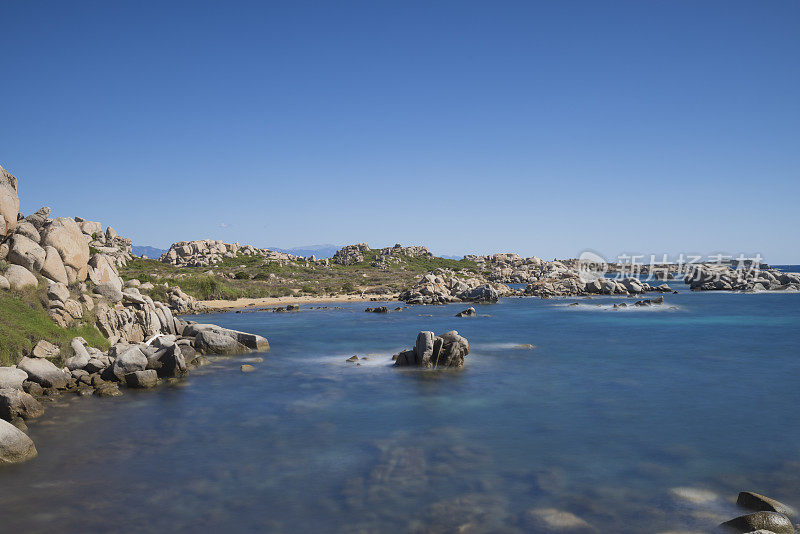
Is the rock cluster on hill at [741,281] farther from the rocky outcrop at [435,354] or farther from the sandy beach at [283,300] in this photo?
the rocky outcrop at [435,354]

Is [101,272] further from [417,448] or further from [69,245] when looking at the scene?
[417,448]

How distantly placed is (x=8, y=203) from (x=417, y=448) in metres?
27.2

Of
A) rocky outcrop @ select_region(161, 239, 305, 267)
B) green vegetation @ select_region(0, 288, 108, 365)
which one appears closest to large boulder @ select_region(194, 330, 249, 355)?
green vegetation @ select_region(0, 288, 108, 365)

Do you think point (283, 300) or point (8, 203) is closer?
point (8, 203)

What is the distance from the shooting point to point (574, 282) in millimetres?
111188

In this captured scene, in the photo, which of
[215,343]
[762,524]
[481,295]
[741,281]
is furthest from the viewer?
[741,281]

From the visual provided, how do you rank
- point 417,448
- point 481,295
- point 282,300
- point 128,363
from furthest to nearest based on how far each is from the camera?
point 481,295 < point 282,300 < point 128,363 < point 417,448

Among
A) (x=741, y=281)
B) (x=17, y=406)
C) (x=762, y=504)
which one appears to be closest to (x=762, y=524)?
(x=762, y=504)

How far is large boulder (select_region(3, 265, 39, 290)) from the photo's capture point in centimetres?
2858

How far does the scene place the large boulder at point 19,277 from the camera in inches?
1125

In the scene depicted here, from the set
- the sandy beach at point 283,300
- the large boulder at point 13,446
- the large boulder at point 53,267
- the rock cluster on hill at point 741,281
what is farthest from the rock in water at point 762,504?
the rock cluster on hill at point 741,281

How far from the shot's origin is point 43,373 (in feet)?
79.7

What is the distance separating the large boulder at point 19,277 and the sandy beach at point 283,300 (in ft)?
146

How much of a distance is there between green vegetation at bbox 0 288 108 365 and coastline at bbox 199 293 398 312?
42267 millimetres
